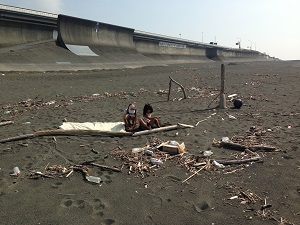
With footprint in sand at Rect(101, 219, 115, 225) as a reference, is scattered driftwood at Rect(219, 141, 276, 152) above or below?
above

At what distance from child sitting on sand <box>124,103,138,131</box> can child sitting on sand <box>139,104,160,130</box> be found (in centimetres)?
24

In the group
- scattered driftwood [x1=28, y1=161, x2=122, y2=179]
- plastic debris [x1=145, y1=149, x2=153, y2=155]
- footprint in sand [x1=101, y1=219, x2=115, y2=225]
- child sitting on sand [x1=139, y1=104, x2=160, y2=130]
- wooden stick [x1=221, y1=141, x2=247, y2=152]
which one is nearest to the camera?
footprint in sand [x1=101, y1=219, x2=115, y2=225]

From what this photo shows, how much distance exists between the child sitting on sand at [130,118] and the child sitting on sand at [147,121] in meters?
0.24

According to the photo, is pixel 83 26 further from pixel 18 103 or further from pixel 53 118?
pixel 53 118

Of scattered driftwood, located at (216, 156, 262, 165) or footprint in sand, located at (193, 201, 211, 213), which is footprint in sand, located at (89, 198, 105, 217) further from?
scattered driftwood, located at (216, 156, 262, 165)

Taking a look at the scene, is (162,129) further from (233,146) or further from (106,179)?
(106,179)

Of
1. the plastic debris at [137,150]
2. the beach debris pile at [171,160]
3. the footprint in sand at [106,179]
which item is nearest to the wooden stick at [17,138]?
the beach debris pile at [171,160]

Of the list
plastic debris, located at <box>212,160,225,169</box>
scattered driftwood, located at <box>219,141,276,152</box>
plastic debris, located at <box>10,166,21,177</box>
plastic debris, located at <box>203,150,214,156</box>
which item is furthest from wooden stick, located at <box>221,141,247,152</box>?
plastic debris, located at <box>10,166,21,177</box>

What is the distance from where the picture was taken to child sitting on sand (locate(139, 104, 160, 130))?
808 cm

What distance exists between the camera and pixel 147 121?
822 cm

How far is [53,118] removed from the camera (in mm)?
9672

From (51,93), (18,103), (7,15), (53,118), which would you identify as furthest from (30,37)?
(53,118)

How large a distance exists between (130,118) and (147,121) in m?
0.51

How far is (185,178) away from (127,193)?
1159mm
